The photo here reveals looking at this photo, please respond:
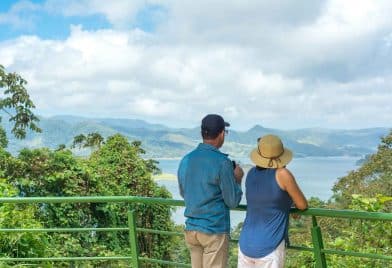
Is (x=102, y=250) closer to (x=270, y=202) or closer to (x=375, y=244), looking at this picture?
(x=375, y=244)

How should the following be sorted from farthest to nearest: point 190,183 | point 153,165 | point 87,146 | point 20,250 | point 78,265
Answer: point 153,165
point 87,146
point 78,265
point 20,250
point 190,183

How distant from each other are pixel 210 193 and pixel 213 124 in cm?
39

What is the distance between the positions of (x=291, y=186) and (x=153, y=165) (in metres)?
23.1

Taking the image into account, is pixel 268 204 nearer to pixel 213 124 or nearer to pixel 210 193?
pixel 210 193

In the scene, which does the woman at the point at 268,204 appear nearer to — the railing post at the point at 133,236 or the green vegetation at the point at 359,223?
the railing post at the point at 133,236

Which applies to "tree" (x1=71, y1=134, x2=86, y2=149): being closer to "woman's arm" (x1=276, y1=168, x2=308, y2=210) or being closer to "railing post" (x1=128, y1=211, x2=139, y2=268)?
"railing post" (x1=128, y1=211, x2=139, y2=268)

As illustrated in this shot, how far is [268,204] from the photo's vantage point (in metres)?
3.12

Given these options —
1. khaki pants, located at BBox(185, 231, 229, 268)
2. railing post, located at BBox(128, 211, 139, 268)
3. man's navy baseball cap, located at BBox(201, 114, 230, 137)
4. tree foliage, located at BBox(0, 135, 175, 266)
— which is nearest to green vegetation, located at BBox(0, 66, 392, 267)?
tree foliage, located at BBox(0, 135, 175, 266)

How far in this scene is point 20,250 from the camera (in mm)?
6492

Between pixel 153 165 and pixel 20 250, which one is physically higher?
pixel 153 165

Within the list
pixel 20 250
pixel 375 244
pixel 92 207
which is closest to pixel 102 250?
pixel 92 207

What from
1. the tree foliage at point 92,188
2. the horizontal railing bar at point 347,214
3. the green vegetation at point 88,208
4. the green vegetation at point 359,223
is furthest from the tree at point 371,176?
the horizontal railing bar at point 347,214

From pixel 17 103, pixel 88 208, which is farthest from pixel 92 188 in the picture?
pixel 17 103

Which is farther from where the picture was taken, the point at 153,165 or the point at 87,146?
the point at 153,165
